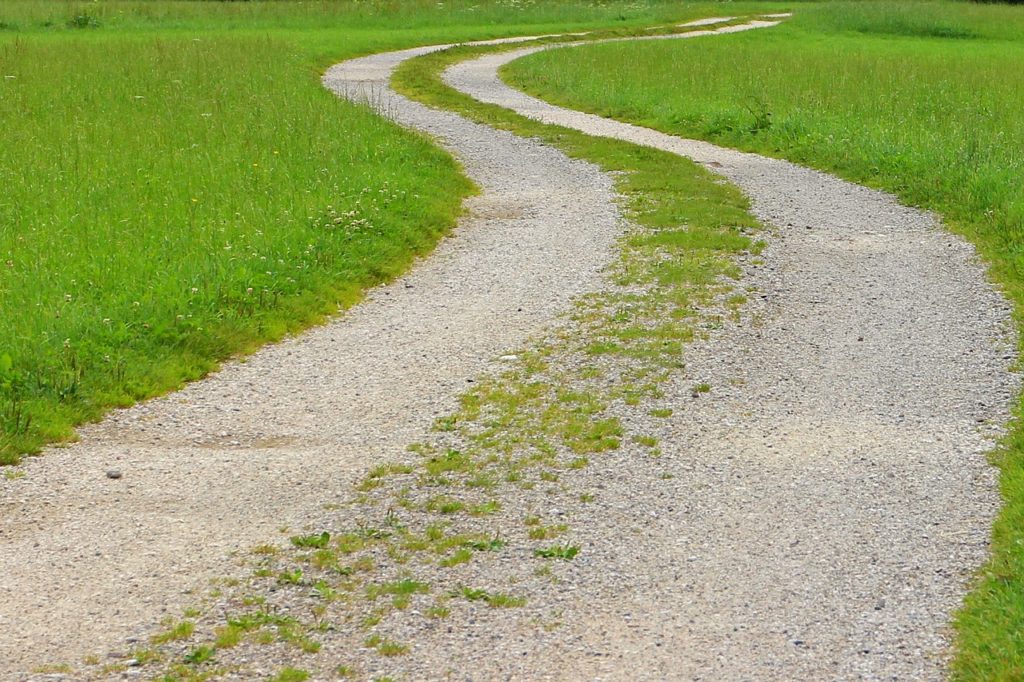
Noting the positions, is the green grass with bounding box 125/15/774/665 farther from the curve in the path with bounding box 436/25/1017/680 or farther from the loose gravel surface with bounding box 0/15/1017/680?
the curve in the path with bounding box 436/25/1017/680

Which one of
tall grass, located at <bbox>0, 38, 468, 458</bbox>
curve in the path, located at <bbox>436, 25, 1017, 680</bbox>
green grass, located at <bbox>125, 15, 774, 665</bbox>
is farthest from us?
tall grass, located at <bbox>0, 38, 468, 458</bbox>

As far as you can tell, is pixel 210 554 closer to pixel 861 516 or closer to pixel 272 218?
pixel 861 516

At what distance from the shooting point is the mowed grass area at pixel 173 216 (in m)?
9.05

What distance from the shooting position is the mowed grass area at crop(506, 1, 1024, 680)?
6148mm

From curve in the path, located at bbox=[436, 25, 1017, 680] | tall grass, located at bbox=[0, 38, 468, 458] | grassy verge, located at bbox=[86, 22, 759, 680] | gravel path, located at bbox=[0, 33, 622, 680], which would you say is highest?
tall grass, located at bbox=[0, 38, 468, 458]

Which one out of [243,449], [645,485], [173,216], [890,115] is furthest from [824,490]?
[890,115]

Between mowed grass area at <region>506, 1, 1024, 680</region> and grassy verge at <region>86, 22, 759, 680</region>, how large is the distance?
6.73 ft

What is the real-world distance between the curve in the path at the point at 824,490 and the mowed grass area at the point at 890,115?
204mm

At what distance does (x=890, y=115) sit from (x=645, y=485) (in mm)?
16988

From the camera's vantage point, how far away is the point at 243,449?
7.84 m

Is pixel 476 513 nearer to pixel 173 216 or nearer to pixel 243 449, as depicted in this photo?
pixel 243 449

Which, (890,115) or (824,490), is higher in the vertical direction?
(890,115)

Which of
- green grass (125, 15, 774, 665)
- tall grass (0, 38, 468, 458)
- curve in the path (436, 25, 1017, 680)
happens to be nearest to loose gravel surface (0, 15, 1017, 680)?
curve in the path (436, 25, 1017, 680)

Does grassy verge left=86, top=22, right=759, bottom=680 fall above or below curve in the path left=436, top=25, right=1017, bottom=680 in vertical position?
above
